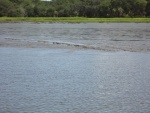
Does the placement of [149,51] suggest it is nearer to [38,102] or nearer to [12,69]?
[12,69]

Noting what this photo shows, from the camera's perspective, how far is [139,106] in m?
13.0

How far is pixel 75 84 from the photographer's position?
16766 mm

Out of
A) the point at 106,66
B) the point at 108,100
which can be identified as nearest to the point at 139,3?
the point at 106,66

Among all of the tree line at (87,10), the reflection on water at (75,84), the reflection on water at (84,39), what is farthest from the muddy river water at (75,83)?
the tree line at (87,10)

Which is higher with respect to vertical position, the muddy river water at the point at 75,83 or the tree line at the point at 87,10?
the muddy river water at the point at 75,83

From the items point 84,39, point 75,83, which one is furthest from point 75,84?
point 84,39

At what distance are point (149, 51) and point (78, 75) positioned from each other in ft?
42.1

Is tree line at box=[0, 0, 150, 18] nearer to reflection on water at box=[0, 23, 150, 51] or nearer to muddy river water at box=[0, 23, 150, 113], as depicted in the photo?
reflection on water at box=[0, 23, 150, 51]

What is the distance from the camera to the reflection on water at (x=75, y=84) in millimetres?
12992

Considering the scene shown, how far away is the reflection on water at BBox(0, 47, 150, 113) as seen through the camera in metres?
13.0

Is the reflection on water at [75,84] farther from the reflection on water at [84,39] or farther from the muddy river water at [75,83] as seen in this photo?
the reflection on water at [84,39]

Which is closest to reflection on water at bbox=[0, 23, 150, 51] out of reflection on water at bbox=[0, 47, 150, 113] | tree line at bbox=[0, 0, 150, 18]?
reflection on water at bbox=[0, 47, 150, 113]

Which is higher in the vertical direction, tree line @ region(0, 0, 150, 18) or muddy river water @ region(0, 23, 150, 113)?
muddy river water @ region(0, 23, 150, 113)

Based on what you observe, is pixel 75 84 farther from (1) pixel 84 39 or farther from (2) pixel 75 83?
(1) pixel 84 39
